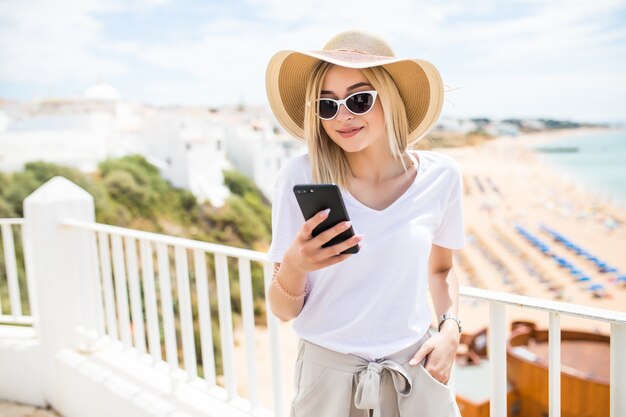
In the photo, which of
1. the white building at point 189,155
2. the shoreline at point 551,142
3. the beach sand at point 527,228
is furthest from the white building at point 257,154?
the shoreline at point 551,142

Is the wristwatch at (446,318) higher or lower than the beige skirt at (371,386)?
higher

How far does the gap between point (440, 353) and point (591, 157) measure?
66131mm

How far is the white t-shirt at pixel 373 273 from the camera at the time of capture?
106 cm

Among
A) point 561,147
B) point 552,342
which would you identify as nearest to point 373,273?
point 552,342

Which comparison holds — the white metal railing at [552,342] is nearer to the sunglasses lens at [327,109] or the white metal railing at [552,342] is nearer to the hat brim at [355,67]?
the hat brim at [355,67]

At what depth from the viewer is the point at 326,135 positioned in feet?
3.89

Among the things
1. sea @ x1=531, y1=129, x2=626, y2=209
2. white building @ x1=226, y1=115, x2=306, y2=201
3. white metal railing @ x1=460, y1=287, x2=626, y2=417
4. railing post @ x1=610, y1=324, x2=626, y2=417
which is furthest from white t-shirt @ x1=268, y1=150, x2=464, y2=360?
sea @ x1=531, y1=129, x2=626, y2=209

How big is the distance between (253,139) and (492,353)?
141 ft

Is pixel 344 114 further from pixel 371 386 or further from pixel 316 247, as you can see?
pixel 371 386

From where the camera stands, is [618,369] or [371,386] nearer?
[371,386]

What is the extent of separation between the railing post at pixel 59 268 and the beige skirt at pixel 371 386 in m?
2.01

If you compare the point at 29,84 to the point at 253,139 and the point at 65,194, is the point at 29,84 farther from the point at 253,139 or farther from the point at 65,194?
the point at 65,194

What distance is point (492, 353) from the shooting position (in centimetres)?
144

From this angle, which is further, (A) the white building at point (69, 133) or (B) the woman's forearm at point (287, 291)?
(A) the white building at point (69, 133)
